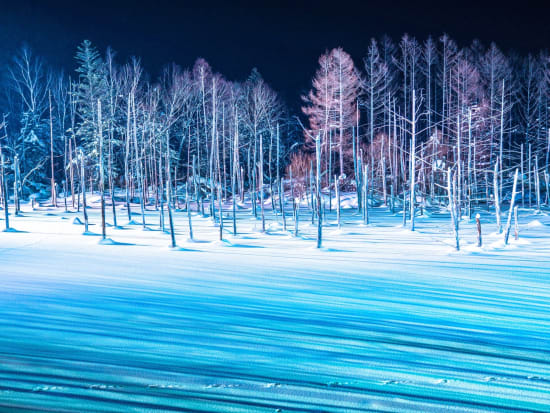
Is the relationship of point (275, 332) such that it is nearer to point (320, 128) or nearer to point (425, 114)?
point (320, 128)

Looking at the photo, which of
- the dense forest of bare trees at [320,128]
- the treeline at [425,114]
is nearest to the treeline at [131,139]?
the dense forest of bare trees at [320,128]

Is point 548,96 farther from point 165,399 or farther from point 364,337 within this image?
point 165,399

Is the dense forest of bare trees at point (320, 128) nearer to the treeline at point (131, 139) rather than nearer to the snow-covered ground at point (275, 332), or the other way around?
the treeline at point (131, 139)

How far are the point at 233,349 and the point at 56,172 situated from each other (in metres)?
35.6

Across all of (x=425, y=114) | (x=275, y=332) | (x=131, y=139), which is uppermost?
(x=425, y=114)

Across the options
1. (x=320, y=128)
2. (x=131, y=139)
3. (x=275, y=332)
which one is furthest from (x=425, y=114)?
(x=275, y=332)

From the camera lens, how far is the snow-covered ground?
3.20 m

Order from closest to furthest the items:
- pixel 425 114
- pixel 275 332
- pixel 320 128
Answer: pixel 275 332 → pixel 425 114 → pixel 320 128

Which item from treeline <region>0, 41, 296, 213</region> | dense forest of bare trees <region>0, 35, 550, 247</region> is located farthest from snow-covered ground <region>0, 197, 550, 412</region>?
treeline <region>0, 41, 296, 213</region>

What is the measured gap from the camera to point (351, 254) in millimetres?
10391

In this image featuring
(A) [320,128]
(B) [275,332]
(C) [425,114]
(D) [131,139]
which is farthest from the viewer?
(D) [131,139]

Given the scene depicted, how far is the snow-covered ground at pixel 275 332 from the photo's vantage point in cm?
320

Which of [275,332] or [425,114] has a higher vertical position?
[425,114]

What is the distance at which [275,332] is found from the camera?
4.68m
